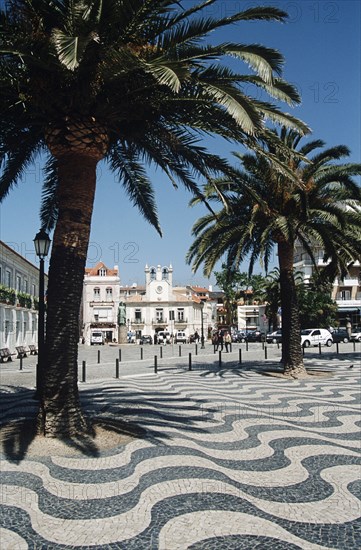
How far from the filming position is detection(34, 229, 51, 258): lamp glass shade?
11.6 metres

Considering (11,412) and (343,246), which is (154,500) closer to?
(11,412)

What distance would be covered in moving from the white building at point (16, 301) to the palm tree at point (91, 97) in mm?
23545

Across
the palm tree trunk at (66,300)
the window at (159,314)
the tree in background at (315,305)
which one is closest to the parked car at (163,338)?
the window at (159,314)

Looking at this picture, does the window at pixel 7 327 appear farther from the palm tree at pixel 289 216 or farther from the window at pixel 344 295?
the window at pixel 344 295

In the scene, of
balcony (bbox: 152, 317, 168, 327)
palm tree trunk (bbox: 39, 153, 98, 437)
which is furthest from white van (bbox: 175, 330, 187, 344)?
palm tree trunk (bbox: 39, 153, 98, 437)

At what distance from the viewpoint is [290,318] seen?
1494cm

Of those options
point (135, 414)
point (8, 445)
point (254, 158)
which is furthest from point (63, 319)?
point (254, 158)

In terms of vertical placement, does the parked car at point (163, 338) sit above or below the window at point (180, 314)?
below

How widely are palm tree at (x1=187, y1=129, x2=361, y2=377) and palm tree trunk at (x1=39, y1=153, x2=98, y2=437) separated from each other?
6.25 meters

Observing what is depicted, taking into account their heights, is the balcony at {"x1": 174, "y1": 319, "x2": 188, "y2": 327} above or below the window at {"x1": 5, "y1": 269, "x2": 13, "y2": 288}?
below

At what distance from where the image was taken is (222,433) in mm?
7621

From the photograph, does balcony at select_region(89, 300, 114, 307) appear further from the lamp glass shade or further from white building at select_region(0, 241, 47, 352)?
the lamp glass shade

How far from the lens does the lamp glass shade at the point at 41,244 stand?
11641 mm

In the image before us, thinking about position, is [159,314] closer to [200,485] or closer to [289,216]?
[289,216]
